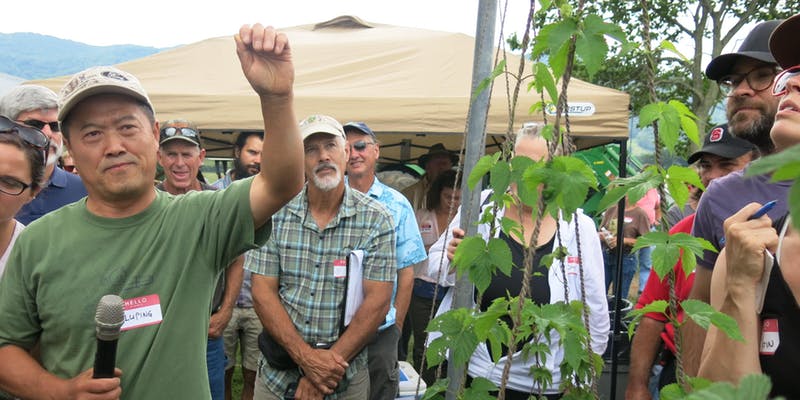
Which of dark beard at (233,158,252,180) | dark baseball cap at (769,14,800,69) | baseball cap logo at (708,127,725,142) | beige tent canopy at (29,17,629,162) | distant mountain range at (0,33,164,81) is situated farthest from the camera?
distant mountain range at (0,33,164,81)

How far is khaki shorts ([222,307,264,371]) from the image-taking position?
13.2 feet

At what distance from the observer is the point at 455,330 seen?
1.64 meters

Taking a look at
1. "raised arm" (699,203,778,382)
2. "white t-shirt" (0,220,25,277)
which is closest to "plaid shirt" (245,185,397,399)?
"white t-shirt" (0,220,25,277)

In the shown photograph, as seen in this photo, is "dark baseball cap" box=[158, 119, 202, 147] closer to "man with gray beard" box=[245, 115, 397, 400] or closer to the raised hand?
"man with gray beard" box=[245, 115, 397, 400]

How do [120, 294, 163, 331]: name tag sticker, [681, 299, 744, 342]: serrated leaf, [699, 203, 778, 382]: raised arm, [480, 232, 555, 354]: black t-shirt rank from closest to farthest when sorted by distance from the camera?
[681, 299, 744, 342]: serrated leaf
[699, 203, 778, 382]: raised arm
[120, 294, 163, 331]: name tag sticker
[480, 232, 555, 354]: black t-shirt

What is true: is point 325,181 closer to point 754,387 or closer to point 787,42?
point 787,42

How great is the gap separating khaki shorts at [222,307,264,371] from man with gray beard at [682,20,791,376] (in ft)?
9.44

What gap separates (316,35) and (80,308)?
22.1ft

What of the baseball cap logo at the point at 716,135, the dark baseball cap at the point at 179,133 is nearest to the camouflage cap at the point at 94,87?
the dark baseball cap at the point at 179,133

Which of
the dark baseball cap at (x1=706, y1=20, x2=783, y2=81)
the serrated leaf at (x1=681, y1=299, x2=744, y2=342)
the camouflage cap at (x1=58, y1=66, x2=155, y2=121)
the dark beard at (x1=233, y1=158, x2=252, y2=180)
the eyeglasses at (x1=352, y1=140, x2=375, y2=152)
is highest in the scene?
the dark baseball cap at (x1=706, y1=20, x2=783, y2=81)

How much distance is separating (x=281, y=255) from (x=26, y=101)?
4.84 feet

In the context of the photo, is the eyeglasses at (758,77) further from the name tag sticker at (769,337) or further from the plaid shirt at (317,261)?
the plaid shirt at (317,261)

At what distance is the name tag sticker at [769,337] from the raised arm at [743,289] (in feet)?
0.08

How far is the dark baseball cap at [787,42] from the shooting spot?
137 cm
